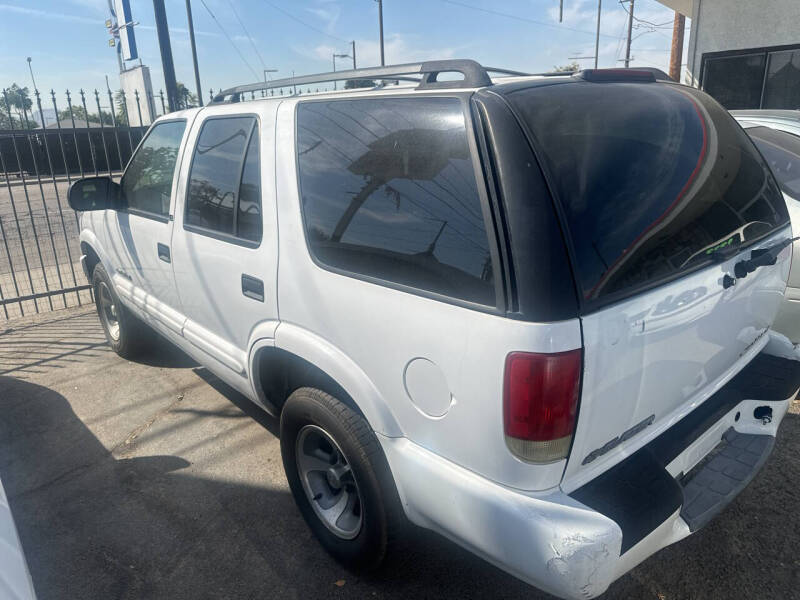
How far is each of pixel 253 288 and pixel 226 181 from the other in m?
0.59

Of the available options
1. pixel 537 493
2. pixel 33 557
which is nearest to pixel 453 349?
pixel 537 493

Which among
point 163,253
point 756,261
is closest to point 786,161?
point 756,261

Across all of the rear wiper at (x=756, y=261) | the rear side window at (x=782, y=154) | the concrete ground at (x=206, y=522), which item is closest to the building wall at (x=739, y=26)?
the rear side window at (x=782, y=154)

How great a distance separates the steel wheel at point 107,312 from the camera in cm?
477

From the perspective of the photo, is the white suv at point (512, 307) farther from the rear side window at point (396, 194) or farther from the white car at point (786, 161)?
the white car at point (786, 161)

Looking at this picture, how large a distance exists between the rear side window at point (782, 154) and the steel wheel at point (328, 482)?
3.15m

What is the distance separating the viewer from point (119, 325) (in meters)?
4.63

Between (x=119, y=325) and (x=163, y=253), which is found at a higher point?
(x=163, y=253)

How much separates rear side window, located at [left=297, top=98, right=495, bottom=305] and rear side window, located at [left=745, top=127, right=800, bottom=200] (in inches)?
112

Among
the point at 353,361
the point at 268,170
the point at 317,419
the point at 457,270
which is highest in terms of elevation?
the point at 268,170

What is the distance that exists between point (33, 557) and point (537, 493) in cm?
239

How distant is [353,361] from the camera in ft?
6.95

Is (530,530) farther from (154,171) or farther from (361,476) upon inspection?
(154,171)

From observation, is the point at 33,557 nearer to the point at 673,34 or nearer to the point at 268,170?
the point at 268,170
